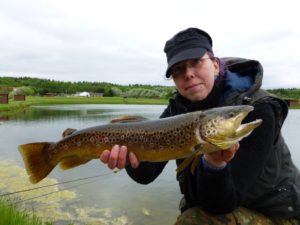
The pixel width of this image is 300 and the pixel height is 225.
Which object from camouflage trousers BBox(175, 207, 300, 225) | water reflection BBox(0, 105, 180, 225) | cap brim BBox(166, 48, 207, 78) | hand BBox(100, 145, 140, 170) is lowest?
water reflection BBox(0, 105, 180, 225)

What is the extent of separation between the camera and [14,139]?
1722 centimetres

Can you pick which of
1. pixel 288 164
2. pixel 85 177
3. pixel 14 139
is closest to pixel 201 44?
pixel 288 164

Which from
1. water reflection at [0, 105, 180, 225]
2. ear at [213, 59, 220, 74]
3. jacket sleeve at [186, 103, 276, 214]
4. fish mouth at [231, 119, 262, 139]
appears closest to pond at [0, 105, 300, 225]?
water reflection at [0, 105, 180, 225]

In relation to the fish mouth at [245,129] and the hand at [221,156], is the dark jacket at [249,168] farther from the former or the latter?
the fish mouth at [245,129]

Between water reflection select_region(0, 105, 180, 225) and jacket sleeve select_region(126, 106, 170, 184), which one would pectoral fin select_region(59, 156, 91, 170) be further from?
water reflection select_region(0, 105, 180, 225)

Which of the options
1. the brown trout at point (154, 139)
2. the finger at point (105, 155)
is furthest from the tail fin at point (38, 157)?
the finger at point (105, 155)

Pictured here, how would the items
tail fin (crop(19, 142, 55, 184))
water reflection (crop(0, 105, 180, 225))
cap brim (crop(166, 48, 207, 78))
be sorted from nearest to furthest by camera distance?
cap brim (crop(166, 48, 207, 78)) → tail fin (crop(19, 142, 55, 184)) → water reflection (crop(0, 105, 180, 225))

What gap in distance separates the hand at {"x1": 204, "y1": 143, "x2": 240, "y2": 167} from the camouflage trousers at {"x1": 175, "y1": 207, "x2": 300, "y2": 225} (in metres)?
0.79

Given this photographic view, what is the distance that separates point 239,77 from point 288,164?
104 centimetres

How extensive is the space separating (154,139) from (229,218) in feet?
3.75

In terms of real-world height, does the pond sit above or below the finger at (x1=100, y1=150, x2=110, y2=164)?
below

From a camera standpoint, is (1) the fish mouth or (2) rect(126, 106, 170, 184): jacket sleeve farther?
(2) rect(126, 106, 170, 184): jacket sleeve

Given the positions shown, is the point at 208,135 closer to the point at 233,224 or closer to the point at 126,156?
the point at 126,156

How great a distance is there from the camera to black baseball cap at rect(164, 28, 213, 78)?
3691 millimetres
